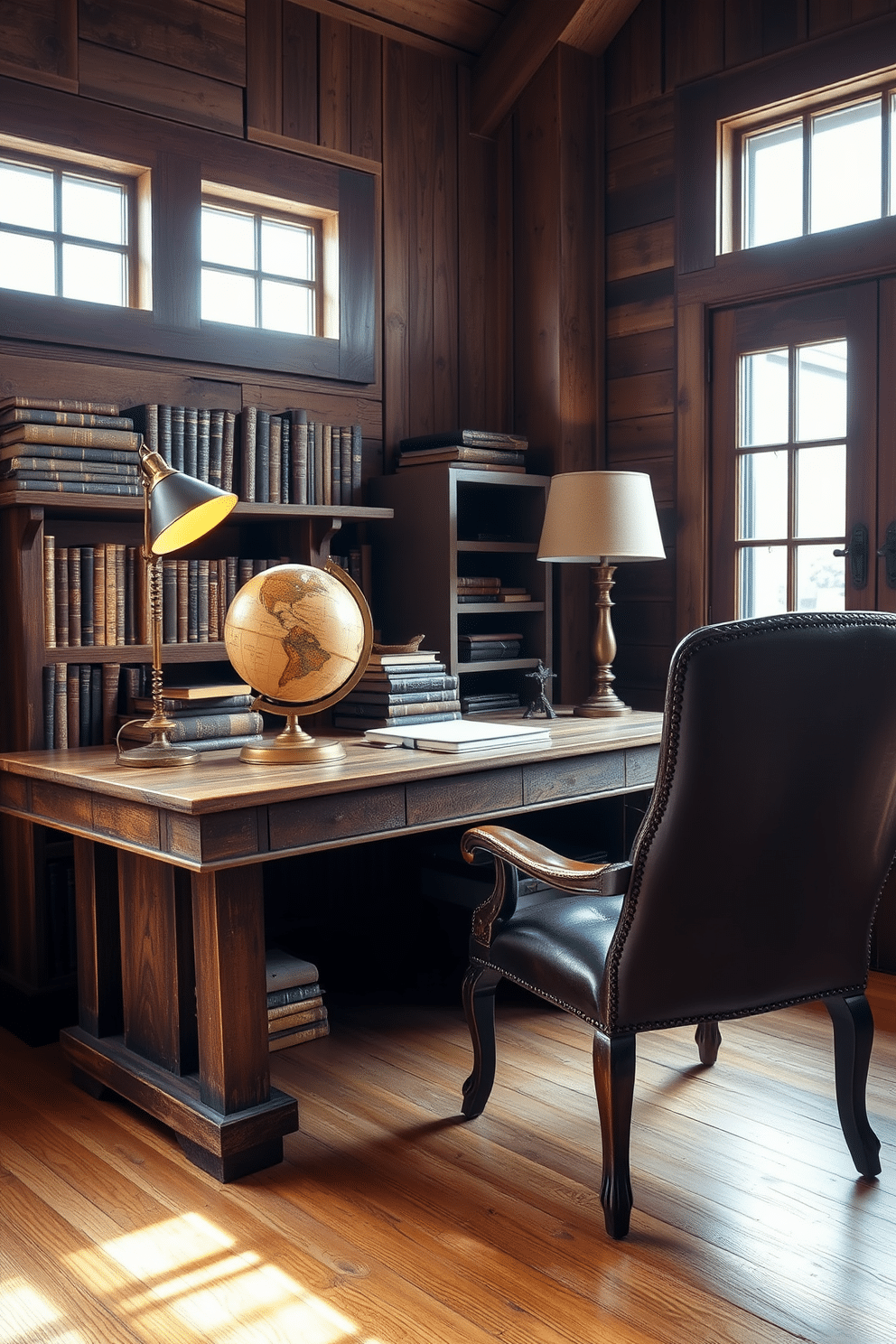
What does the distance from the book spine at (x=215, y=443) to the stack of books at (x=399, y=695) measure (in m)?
0.65

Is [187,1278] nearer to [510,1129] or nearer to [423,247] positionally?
[510,1129]

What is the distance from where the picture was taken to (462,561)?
158 inches

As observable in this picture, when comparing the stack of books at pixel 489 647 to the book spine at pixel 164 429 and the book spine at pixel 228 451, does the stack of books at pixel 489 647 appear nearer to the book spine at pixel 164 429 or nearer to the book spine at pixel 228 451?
the book spine at pixel 228 451

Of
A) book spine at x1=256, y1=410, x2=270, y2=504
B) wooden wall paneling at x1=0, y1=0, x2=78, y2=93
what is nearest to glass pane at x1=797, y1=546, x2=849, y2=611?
book spine at x1=256, y1=410, x2=270, y2=504

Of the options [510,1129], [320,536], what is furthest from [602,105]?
[510,1129]

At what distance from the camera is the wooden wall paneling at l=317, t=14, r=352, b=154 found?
3.66 metres

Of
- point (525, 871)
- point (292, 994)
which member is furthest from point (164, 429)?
point (525, 871)

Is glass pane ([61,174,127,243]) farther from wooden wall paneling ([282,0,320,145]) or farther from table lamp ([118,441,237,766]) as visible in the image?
table lamp ([118,441,237,766])

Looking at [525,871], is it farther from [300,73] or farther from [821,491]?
[300,73]

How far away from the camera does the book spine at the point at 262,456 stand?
3.31m

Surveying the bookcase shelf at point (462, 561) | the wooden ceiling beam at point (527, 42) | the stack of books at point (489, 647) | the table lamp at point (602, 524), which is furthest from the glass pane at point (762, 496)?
the wooden ceiling beam at point (527, 42)

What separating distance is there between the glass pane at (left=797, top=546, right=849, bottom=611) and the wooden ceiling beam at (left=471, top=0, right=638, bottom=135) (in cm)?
182

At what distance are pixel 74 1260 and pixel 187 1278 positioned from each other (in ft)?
0.68

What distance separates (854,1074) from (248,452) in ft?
7.05
